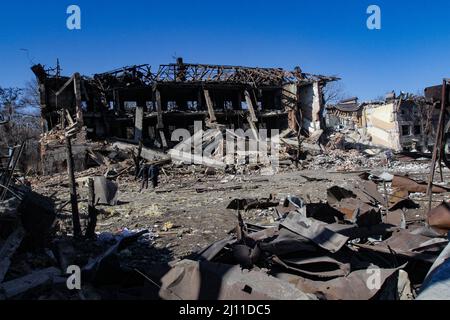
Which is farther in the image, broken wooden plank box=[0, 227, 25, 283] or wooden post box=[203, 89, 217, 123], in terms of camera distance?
wooden post box=[203, 89, 217, 123]

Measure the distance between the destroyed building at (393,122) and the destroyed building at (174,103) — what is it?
10.3 meters

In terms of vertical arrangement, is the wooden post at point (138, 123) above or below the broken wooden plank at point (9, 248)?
above

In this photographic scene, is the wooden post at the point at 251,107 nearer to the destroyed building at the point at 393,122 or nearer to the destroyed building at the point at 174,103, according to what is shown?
the destroyed building at the point at 174,103

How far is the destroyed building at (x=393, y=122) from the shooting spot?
113 ft

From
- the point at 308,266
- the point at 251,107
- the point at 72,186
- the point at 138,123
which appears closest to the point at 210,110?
the point at 251,107

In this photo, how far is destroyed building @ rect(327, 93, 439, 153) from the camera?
34.4 meters

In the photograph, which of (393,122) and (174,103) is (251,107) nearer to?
(174,103)

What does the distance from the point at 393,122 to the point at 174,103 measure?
19.9 metres

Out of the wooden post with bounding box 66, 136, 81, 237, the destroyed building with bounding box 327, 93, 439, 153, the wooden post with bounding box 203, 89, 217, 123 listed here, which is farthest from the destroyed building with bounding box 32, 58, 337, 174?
the wooden post with bounding box 66, 136, 81, 237

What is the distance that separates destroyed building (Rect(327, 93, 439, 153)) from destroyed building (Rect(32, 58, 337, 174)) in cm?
1029

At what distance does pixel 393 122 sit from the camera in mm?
34469

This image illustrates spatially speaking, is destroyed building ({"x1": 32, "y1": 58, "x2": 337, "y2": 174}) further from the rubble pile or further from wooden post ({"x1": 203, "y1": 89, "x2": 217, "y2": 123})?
the rubble pile

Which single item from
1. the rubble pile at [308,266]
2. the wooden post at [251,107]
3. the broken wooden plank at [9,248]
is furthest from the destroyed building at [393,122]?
the broken wooden plank at [9,248]

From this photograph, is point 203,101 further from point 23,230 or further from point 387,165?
point 23,230
